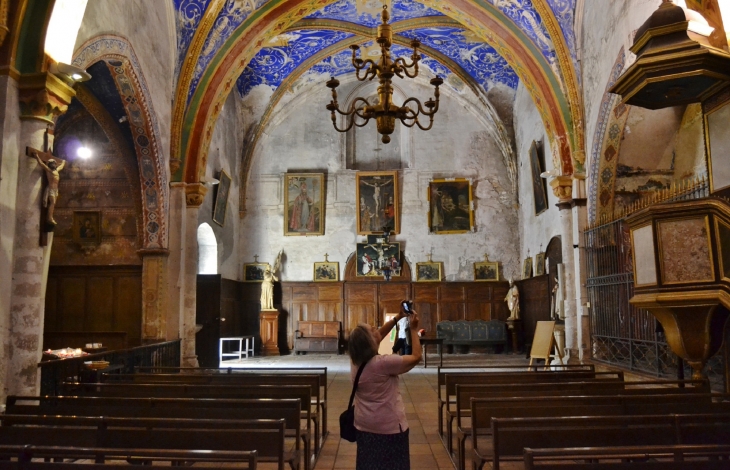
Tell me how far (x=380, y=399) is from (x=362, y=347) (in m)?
0.33

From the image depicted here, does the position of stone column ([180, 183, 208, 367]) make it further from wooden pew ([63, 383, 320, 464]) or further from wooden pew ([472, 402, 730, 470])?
wooden pew ([472, 402, 730, 470])

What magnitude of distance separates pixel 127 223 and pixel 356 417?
32.5 feet

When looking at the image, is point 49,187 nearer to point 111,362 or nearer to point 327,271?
point 111,362

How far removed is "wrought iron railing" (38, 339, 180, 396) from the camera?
696 cm

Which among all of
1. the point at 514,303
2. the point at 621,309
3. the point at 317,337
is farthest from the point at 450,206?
the point at 621,309

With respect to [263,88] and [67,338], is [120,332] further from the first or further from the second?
[263,88]

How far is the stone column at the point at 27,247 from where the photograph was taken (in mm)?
6227

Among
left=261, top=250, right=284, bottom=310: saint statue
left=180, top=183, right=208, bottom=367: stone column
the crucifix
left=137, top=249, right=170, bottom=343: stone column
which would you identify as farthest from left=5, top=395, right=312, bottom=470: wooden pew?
left=261, top=250, right=284, bottom=310: saint statue

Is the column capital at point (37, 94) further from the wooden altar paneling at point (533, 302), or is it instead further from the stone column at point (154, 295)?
the wooden altar paneling at point (533, 302)

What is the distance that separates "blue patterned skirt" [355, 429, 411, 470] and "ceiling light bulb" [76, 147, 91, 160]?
35.2 feet

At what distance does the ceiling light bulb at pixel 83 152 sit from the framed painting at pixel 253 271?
725 centimetres

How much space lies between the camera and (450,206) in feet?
62.5

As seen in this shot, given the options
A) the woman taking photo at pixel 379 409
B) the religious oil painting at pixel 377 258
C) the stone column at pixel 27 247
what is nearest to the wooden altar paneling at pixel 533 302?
the religious oil painting at pixel 377 258

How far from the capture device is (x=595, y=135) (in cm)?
1088
